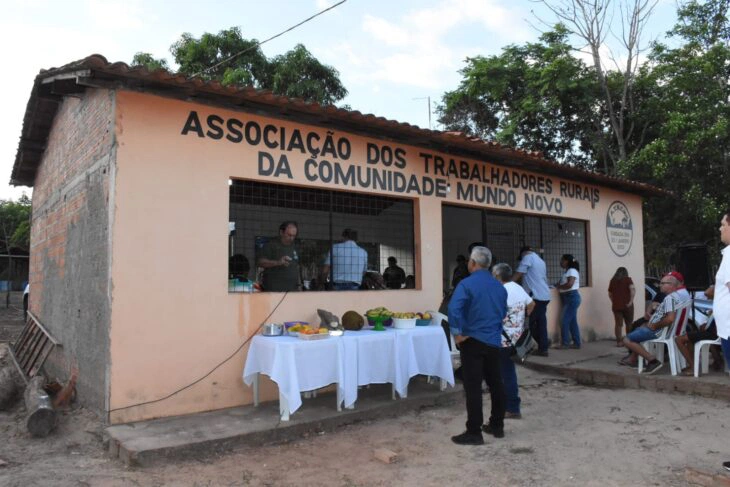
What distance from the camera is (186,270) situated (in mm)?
5582

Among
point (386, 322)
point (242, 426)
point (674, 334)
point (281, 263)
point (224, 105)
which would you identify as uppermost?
point (224, 105)

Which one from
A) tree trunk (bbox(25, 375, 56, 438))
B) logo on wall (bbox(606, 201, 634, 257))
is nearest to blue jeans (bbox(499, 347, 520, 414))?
tree trunk (bbox(25, 375, 56, 438))

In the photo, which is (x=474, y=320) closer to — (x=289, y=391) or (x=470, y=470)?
(x=470, y=470)

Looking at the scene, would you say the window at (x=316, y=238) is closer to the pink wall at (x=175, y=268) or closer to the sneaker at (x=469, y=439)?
the pink wall at (x=175, y=268)

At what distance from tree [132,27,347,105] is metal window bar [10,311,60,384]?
1077 cm

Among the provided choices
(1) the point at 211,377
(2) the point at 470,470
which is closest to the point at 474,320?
(2) the point at 470,470

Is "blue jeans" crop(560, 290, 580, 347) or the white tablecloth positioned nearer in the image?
the white tablecloth

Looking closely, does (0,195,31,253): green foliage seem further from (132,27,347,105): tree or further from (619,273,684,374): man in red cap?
(619,273,684,374): man in red cap

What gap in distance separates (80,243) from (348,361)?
11.1 feet

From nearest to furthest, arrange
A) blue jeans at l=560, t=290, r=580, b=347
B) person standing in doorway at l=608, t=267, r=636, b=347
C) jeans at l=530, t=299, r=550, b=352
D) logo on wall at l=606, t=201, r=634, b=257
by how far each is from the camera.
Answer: jeans at l=530, t=299, r=550, b=352
blue jeans at l=560, t=290, r=580, b=347
person standing in doorway at l=608, t=267, r=636, b=347
logo on wall at l=606, t=201, r=634, b=257

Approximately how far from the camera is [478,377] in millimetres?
4770

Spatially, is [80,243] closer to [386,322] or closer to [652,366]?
[386,322]

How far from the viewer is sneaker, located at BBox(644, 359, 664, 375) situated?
734cm

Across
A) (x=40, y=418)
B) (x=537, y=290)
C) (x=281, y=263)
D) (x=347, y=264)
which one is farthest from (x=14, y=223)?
(x=537, y=290)
